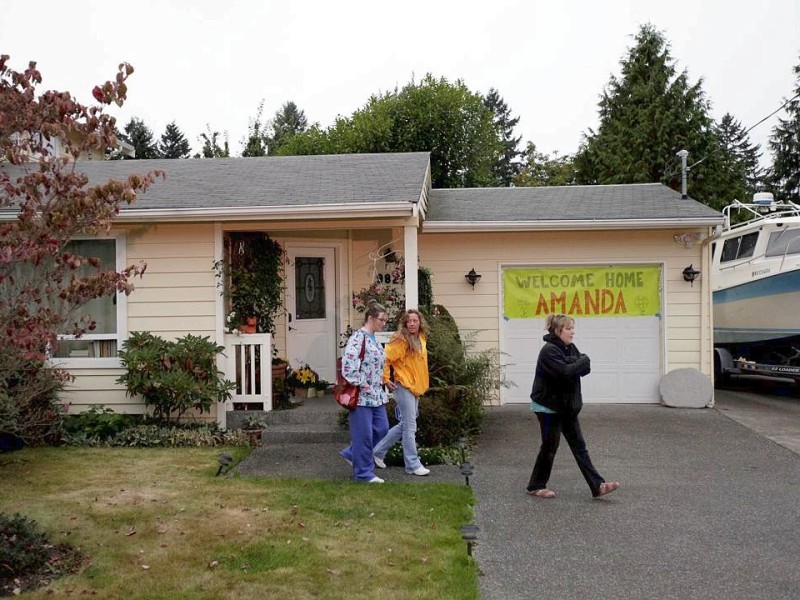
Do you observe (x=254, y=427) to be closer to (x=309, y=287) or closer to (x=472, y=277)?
(x=309, y=287)

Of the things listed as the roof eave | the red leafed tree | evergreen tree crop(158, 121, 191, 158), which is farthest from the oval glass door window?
evergreen tree crop(158, 121, 191, 158)

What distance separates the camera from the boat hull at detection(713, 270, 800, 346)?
11.9 meters

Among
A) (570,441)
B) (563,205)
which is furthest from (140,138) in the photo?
(570,441)

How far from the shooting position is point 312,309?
11008 mm

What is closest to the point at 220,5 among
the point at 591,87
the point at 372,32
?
the point at 372,32

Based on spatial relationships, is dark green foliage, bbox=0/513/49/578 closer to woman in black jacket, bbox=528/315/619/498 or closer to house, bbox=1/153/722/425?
woman in black jacket, bbox=528/315/619/498

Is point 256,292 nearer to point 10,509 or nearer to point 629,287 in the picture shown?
point 10,509

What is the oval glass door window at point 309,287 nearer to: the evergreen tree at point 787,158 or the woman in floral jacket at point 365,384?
the woman in floral jacket at point 365,384

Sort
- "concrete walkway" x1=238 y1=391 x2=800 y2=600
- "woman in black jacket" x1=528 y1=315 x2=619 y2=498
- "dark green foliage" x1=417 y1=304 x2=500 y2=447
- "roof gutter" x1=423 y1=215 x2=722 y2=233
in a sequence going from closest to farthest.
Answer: "concrete walkway" x1=238 y1=391 x2=800 y2=600
"woman in black jacket" x1=528 y1=315 x2=619 y2=498
"dark green foliage" x1=417 y1=304 x2=500 y2=447
"roof gutter" x1=423 y1=215 x2=722 y2=233

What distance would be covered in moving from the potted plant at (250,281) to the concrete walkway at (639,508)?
1784mm

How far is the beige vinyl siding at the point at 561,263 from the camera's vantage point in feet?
36.0

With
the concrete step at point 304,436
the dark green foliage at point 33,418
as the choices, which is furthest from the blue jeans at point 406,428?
the dark green foliage at point 33,418

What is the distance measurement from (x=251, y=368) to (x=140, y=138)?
41.6 meters

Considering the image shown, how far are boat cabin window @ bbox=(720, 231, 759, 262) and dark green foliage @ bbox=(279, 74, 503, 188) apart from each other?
47.1ft
